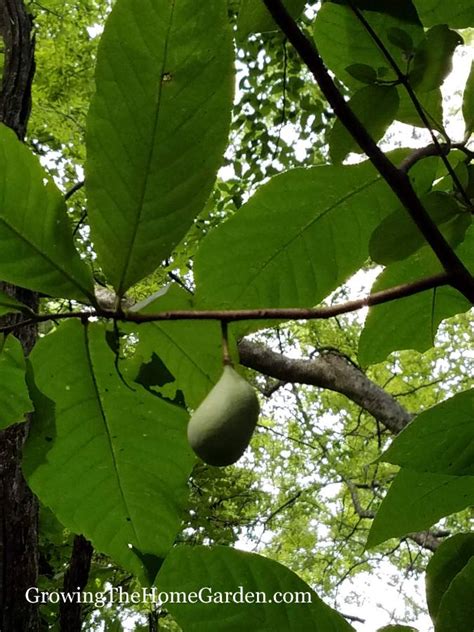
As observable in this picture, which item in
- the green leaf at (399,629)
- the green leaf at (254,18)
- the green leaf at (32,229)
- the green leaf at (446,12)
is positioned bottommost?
the green leaf at (399,629)

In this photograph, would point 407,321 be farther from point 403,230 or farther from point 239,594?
point 239,594

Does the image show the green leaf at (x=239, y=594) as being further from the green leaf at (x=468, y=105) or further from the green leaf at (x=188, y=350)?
the green leaf at (x=468, y=105)

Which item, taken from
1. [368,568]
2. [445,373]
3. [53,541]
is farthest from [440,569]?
[368,568]

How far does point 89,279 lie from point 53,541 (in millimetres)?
2800

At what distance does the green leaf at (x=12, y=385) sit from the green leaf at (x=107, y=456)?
12 mm

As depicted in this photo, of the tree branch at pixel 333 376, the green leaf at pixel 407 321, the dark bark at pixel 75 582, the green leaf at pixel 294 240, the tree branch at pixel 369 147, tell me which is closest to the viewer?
the tree branch at pixel 369 147

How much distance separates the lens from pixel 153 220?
0.44 metres

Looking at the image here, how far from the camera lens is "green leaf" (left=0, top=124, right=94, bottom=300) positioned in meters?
0.44

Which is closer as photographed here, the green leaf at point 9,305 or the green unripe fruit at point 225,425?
the green unripe fruit at point 225,425

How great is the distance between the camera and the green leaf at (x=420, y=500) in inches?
22.3

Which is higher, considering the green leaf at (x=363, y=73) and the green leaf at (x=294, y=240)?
the green leaf at (x=363, y=73)

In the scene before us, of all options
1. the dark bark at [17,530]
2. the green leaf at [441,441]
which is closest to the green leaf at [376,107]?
the green leaf at [441,441]

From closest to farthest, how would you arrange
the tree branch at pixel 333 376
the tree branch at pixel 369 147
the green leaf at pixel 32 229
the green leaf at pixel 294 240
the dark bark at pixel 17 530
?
the tree branch at pixel 369 147 < the green leaf at pixel 32 229 < the green leaf at pixel 294 240 < the dark bark at pixel 17 530 < the tree branch at pixel 333 376

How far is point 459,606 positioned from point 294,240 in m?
0.31
